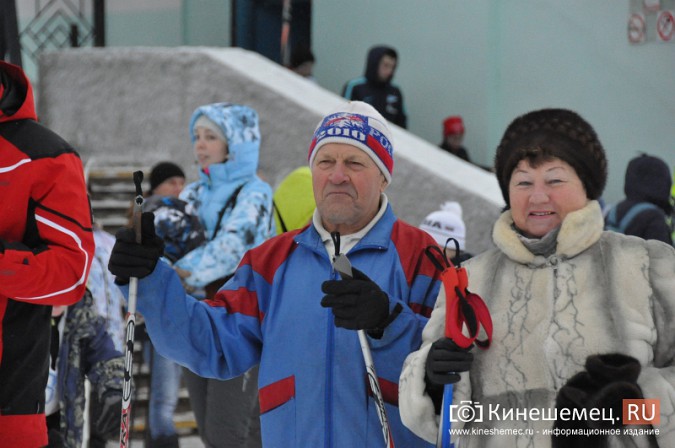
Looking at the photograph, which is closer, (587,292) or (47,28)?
(587,292)

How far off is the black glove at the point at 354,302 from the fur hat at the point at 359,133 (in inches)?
24.6

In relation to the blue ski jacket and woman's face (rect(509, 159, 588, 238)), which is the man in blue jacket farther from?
woman's face (rect(509, 159, 588, 238))

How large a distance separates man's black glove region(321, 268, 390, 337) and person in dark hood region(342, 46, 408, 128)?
24.8 ft

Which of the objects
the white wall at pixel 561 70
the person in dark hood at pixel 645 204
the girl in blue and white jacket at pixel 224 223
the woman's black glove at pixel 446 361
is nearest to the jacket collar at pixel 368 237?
the woman's black glove at pixel 446 361

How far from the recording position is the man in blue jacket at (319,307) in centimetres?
359

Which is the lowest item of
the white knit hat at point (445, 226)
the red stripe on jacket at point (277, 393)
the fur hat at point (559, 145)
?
the white knit hat at point (445, 226)

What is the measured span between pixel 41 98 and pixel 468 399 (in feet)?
26.5

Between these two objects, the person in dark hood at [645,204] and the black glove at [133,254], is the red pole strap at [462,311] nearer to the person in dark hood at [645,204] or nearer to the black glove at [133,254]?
the black glove at [133,254]

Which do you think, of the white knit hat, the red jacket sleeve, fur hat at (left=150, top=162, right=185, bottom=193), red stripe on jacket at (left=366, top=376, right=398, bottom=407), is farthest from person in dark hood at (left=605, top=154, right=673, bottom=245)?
the red jacket sleeve

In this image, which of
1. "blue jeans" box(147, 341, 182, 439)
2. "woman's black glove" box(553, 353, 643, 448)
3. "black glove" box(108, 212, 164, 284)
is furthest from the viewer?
"blue jeans" box(147, 341, 182, 439)

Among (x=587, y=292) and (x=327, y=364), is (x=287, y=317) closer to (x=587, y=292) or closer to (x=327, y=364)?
(x=327, y=364)

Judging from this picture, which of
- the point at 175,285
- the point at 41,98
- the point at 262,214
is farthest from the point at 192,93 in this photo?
the point at 175,285

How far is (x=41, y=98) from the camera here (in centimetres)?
1059

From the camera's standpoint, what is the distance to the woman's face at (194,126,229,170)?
5.84 meters
